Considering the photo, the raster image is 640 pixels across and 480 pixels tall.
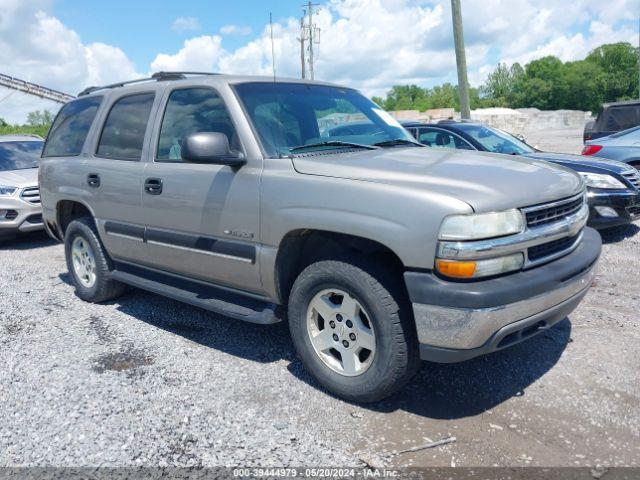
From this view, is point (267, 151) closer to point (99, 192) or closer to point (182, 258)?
point (182, 258)

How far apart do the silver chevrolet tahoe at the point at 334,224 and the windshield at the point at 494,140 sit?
3281mm

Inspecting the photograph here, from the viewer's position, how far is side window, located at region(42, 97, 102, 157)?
16.9ft

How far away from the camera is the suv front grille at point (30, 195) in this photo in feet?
27.0

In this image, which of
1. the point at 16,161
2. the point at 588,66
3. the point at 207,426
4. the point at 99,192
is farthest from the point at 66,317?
the point at 588,66

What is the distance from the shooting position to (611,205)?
6.59 metres

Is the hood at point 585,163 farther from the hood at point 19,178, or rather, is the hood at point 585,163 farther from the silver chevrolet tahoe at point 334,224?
the hood at point 19,178

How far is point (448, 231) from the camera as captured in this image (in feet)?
8.84

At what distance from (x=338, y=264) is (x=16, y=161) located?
8.13m

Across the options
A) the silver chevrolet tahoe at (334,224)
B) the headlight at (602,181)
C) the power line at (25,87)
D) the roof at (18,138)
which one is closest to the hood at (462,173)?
the silver chevrolet tahoe at (334,224)

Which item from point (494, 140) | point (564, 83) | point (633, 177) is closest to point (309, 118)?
point (494, 140)

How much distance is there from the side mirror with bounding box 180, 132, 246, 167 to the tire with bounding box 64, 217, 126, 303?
2.07 metres

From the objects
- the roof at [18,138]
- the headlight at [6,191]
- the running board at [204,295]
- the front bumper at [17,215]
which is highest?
the roof at [18,138]

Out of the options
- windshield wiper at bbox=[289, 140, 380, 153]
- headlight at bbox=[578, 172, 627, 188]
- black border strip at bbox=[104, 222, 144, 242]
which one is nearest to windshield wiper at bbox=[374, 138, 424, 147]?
windshield wiper at bbox=[289, 140, 380, 153]

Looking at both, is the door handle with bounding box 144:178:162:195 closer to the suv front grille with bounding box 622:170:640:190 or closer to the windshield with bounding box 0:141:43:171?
the suv front grille with bounding box 622:170:640:190
